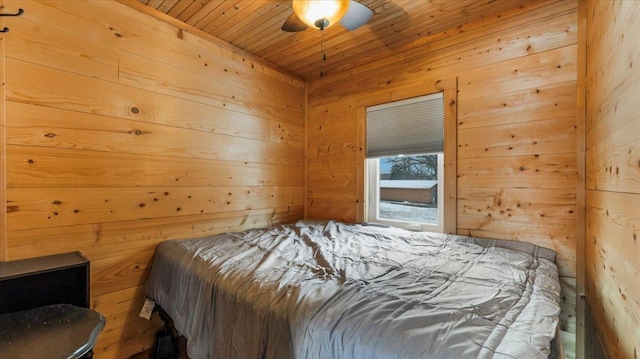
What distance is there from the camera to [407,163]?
246cm

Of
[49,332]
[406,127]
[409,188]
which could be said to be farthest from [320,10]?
[49,332]

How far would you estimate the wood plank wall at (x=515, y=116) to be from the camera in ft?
5.55

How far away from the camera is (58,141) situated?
1524 millimetres

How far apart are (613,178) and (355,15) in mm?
1452

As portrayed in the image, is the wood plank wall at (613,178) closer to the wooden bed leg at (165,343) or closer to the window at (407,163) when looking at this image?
the window at (407,163)

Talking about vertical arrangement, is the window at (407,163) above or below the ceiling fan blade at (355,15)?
below

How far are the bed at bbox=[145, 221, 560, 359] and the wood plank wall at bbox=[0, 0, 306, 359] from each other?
0.31m

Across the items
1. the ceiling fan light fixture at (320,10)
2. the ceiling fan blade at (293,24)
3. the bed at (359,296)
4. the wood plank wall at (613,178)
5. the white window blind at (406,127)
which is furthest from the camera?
the white window blind at (406,127)

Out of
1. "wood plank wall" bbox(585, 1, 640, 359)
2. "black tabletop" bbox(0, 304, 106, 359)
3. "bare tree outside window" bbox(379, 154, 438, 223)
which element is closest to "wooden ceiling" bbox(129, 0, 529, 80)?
"wood plank wall" bbox(585, 1, 640, 359)

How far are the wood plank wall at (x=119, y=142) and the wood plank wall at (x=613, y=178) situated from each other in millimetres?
2283

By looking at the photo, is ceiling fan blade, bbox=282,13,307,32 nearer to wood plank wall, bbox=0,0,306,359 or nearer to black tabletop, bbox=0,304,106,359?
wood plank wall, bbox=0,0,306,359

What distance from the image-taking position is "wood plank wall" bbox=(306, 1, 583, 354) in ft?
5.55

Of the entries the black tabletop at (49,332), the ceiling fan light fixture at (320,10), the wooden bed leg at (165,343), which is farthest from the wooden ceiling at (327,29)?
the wooden bed leg at (165,343)

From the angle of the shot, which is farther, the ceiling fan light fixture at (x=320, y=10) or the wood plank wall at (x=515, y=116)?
the wood plank wall at (x=515, y=116)
